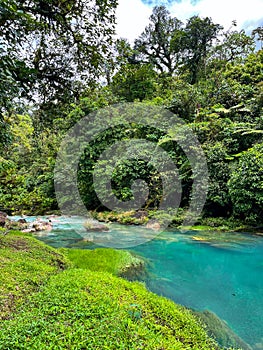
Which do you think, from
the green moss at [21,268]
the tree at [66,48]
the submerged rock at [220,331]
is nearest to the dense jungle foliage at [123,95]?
the tree at [66,48]

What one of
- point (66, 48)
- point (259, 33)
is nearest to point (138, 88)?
point (259, 33)

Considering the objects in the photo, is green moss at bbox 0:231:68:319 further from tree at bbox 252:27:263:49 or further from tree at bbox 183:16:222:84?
tree at bbox 183:16:222:84

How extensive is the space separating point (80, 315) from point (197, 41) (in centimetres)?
3052

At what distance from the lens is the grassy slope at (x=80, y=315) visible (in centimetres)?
282

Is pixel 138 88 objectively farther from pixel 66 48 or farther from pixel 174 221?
pixel 66 48

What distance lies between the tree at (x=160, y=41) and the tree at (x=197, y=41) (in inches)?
63.4

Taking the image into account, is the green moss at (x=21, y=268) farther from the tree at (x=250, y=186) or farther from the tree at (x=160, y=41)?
the tree at (x=160, y=41)

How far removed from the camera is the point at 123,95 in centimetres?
2609

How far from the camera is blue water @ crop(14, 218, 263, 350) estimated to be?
541 cm

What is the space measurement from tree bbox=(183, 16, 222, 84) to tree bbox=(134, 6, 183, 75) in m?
1.61

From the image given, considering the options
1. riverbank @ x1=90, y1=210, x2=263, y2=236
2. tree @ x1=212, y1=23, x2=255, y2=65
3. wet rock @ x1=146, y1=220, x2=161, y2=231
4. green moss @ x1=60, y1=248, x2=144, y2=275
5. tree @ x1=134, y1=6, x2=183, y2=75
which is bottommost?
green moss @ x1=60, y1=248, x2=144, y2=275

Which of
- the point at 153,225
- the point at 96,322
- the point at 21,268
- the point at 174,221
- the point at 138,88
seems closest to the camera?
the point at 96,322

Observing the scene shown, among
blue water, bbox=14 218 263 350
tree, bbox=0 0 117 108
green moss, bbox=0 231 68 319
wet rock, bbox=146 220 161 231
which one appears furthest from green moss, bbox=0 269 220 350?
wet rock, bbox=146 220 161 231

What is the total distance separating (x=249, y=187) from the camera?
12562 millimetres
